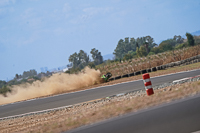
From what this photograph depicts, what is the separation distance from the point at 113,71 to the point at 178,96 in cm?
3149

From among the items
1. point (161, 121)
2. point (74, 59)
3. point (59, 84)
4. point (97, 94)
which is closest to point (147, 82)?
point (161, 121)

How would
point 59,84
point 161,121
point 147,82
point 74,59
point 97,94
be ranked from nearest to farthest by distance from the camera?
point 161,121, point 147,82, point 97,94, point 59,84, point 74,59

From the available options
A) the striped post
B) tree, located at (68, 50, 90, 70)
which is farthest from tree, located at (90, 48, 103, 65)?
the striped post

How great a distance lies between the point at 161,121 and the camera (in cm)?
823

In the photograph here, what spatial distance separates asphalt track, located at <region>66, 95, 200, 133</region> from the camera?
7.41 m

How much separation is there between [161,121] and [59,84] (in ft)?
94.2

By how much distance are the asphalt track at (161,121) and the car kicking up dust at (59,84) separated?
994 inches

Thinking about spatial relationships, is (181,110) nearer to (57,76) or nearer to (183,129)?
(183,129)

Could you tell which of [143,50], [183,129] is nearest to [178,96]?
[183,129]

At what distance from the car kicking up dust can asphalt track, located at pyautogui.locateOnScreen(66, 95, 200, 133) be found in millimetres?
25259

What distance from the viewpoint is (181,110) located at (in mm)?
9016

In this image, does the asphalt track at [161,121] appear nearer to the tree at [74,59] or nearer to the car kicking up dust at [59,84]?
the car kicking up dust at [59,84]

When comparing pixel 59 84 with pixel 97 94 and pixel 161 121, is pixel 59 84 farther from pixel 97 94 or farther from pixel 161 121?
pixel 161 121

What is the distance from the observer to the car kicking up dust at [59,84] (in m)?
35.3
